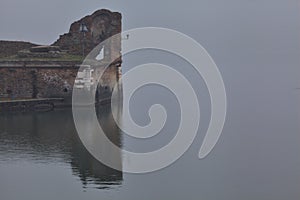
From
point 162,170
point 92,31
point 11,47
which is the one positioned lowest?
point 162,170

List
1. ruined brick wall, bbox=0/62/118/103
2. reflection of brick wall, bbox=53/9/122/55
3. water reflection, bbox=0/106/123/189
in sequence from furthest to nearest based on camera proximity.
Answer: reflection of brick wall, bbox=53/9/122/55
ruined brick wall, bbox=0/62/118/103
water reflection, bbox=0/106/123/189

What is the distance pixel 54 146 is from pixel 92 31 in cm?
1042

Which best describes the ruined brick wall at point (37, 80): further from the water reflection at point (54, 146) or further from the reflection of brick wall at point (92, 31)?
the water reflection at point (54, 146)

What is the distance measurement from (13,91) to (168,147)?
9207 mm

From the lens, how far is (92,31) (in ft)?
61.3

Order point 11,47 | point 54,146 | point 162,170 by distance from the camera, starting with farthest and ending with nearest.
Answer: point 11,47 → point 54,146 → point 162,170

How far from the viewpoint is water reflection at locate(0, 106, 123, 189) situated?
6.82m

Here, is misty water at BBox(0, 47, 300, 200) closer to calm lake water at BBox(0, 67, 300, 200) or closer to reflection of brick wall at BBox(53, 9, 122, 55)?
calm lake water at BBox(0, 67, 300, 200)

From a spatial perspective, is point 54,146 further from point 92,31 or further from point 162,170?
point 92,31

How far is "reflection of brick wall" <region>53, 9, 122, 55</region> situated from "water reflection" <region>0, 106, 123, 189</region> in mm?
6018

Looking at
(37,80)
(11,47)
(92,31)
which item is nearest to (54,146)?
(37,80)

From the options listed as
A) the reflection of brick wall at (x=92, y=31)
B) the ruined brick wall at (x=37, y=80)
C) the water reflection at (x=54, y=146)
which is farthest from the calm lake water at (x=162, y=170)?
the reflection of brick wall at (x=92, y=31)

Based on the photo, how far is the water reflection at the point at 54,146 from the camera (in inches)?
269

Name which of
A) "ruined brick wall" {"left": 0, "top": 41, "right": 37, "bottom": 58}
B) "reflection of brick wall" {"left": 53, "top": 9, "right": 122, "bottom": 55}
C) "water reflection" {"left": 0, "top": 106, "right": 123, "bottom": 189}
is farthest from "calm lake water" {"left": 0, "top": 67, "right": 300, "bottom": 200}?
"ruined brick wall" {"left": 0, "top": 41, "right": 37, "bottom": 58}
